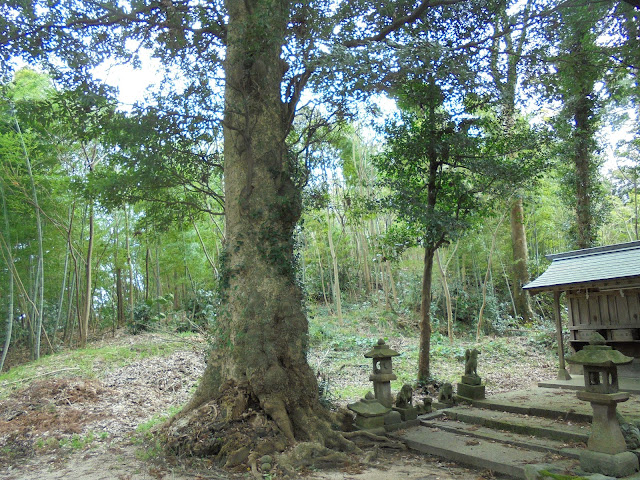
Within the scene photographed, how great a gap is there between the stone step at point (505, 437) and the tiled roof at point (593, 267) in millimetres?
3199

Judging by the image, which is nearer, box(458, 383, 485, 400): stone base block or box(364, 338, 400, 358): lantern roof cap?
box(364, 338, 400, 358): lantern roof cap

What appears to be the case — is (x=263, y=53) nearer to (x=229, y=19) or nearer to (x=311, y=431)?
(x=229, y=19)

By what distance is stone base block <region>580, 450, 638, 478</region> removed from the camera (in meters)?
3.71

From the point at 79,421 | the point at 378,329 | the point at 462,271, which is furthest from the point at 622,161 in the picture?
the point at 79,421

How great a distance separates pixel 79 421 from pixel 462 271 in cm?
1423

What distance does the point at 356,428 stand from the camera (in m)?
5.64

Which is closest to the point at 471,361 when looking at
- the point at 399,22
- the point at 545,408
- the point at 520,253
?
the point at 545,408

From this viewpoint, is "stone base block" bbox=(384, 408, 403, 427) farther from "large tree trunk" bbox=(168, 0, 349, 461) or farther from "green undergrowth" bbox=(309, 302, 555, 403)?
"green undergrowth" bbox=(309, 302, 555, 403)

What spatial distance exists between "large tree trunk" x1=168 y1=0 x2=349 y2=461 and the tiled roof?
15.2ft

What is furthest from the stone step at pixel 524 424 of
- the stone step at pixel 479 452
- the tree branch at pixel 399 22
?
the tree branch at pixel 399 22

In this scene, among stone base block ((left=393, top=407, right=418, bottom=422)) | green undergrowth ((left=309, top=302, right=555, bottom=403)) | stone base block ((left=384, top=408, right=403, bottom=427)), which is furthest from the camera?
green undergrowth ((left=309, top=302, right=555, bottom=403))

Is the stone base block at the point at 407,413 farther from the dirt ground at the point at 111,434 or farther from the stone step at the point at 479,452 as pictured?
the dirt ground at the point at 111,434

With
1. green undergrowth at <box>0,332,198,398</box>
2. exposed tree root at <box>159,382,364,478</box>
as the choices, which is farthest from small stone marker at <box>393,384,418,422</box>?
green undergrowth at <box>0,332,198,398</box>

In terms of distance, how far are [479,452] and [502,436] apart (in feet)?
1.99
